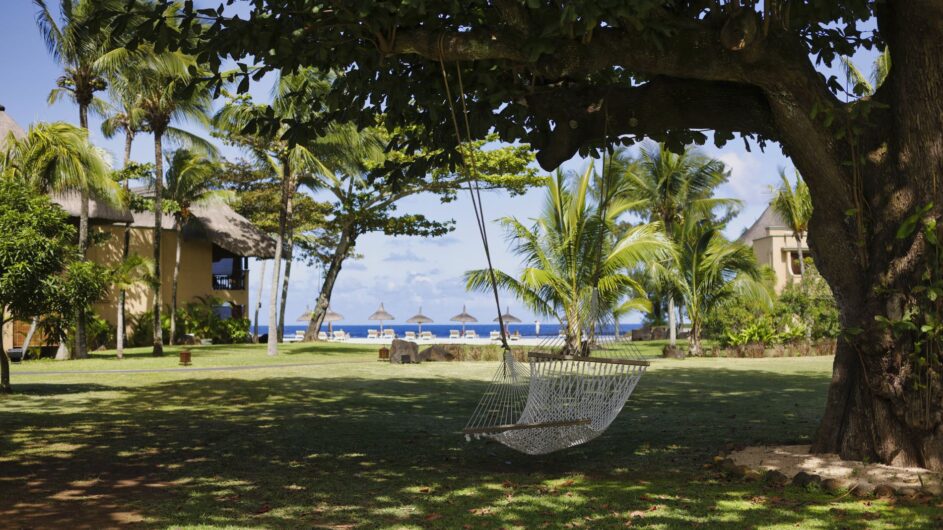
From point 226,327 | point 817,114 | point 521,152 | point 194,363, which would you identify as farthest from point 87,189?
point 817,114

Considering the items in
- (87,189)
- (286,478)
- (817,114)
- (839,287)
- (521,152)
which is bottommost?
(286,478)

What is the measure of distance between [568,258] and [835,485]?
44.0ft

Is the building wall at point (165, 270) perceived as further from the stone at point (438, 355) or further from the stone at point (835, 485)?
the stone at point (835, 485)

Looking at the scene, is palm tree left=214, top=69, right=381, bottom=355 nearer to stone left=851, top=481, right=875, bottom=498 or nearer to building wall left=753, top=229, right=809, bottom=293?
stone left=851, top=481, right=875, bottom=498

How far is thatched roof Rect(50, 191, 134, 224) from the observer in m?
24.1

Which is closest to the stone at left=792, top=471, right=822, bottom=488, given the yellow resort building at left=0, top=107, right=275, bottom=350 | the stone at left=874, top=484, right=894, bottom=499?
the stone at left=874, top=484, right=894, bottom=499

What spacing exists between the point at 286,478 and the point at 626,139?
12.9ft

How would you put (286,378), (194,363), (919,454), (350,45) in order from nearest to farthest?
(919,454) < (350,45) < (286,378) < (194,363)

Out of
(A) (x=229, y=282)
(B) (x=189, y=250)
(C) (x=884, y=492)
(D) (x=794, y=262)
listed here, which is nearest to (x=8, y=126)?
(B) (x=189, y=250)

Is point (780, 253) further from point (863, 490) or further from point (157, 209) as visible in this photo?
point (863, 490)

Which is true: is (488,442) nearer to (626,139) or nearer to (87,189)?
(626,139)

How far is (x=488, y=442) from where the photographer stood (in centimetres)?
833

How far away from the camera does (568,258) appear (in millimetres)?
19078

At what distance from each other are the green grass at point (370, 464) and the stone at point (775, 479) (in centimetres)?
17
